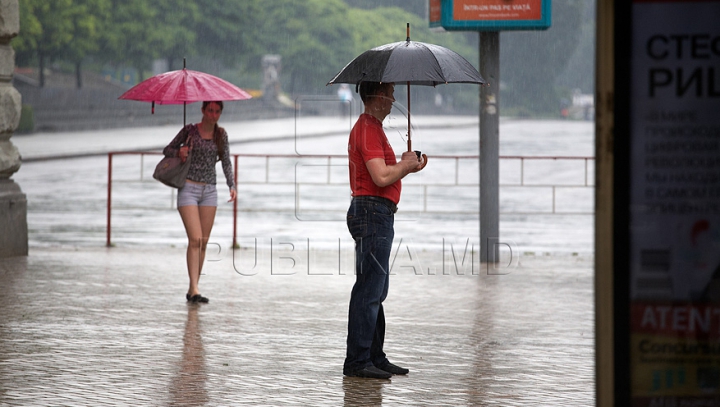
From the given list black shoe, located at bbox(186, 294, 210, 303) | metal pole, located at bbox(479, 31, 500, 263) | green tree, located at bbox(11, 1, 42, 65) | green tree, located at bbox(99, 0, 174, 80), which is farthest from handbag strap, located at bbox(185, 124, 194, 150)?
green tree, located at bbox(99, 0, 174, 80)

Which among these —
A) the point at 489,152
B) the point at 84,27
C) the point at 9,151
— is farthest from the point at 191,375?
the point at 84,27

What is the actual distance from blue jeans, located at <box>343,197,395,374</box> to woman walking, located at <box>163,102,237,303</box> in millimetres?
3245

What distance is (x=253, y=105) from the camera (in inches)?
2852

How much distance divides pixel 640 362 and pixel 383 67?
3310 mm

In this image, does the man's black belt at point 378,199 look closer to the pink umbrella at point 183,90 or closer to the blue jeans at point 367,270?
the blue jeans at point 367,270

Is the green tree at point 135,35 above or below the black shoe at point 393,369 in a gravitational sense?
above

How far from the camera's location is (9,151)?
1302 centimetres

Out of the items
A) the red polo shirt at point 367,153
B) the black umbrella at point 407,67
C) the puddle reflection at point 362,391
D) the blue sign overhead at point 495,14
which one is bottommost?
the puddle reflection at point 362,391

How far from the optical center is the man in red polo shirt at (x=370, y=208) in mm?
6617

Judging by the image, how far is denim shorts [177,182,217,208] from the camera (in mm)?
9828

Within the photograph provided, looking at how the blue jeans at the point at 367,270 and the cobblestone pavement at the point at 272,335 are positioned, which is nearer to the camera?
the cobblestone pavement at the point at 272,335

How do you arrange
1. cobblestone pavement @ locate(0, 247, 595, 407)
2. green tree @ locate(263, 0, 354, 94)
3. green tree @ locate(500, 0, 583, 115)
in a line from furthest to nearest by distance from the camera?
green tree @ locate(500, 0, 583, 115) → green tree @ locate(263, 0, 354, 94) → cobblestone pavement @ locate(0, 247, 595, 407)

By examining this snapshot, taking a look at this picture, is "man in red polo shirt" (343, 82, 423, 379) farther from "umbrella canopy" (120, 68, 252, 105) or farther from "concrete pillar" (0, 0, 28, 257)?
"concrete pillar" (0, 0, 28, 257)

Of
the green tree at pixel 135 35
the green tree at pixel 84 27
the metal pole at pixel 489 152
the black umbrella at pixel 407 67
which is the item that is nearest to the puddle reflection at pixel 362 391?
the black umbrella at pixel 407 67
